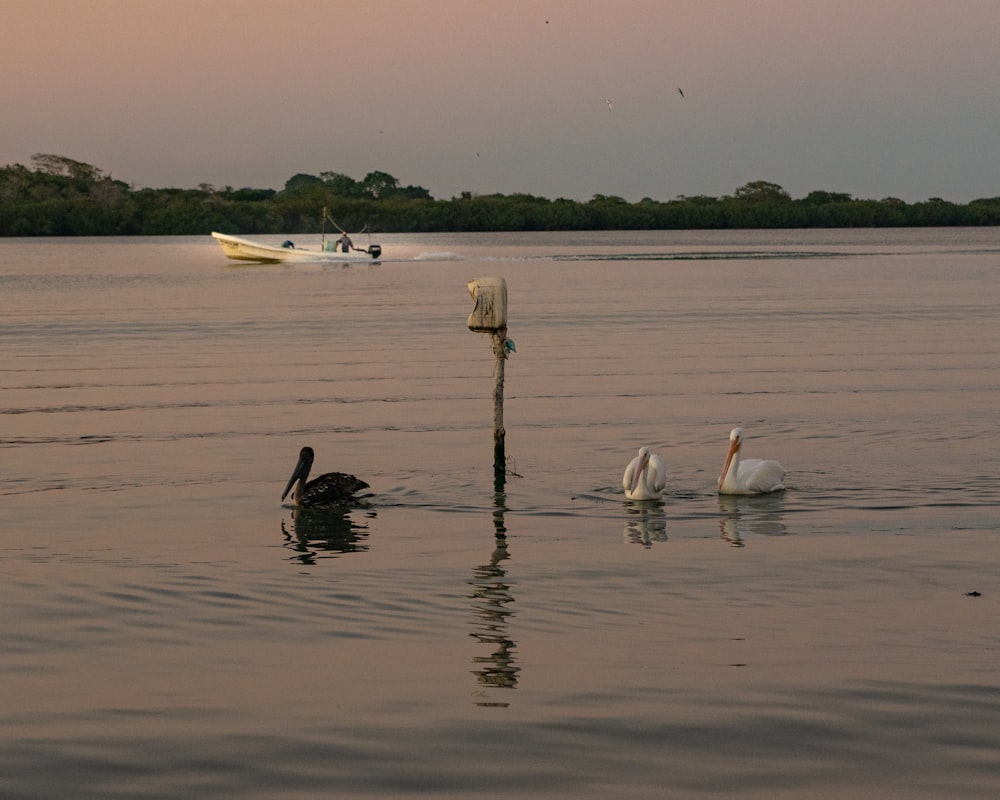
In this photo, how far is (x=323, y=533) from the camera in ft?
46.9

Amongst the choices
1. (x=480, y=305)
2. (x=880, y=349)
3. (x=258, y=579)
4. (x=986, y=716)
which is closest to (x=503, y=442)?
(x=480, y=305)

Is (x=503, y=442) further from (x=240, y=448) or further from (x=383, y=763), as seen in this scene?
(x=383, y=763)

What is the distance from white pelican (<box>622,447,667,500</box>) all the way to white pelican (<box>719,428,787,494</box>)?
0.80 meters

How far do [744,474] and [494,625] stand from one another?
6053 millimetres

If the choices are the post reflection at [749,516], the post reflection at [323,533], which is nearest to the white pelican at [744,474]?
the post reflection at [749,516]

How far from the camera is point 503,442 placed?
17766 mm

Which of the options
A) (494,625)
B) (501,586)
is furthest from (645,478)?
(494,625)

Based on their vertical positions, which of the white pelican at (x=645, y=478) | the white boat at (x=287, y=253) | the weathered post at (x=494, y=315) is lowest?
the white boat at (x=287, y=253)

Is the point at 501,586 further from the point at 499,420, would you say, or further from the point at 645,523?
the point at 499,420

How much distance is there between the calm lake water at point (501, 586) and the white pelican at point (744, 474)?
26 cm

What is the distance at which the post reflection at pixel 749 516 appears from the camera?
13.9 metres

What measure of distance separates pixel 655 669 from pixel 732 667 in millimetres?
477

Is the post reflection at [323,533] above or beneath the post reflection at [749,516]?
beneath

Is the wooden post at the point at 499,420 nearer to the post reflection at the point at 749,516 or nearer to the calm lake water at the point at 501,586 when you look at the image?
the calm lake water at the point at 501,586
